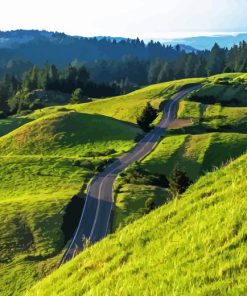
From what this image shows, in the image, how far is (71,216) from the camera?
215 feet

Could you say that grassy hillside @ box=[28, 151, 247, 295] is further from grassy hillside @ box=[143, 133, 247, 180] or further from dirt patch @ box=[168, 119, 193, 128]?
dirt patch @ box=[168, 119, 193, 128]

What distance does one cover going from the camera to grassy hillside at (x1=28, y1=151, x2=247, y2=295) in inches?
374

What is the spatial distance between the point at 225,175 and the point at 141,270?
649 cm

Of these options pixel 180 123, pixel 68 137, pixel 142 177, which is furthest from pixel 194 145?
pixel 68 137

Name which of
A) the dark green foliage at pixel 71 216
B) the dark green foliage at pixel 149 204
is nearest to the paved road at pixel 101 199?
the dark green foliage at pixel 71 216

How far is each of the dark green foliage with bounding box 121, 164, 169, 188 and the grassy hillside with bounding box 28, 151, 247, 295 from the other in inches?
2493

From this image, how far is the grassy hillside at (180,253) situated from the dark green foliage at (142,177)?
208 ft

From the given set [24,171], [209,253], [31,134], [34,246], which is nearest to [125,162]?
[24,171]

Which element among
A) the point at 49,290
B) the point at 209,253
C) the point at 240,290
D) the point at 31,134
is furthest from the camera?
the point at 31,134

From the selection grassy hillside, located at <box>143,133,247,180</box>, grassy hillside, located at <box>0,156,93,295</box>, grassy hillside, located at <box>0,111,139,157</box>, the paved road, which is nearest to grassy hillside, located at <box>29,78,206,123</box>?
grassy hillside, located at <box>0,111,139,157</box>

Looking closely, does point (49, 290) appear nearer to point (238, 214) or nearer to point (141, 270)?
point (141, 270)

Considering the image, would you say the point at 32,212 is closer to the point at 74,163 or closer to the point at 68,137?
the point at 74,163

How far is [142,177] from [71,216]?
21190 mm

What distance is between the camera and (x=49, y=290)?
13922 mm
